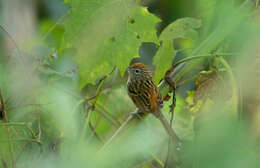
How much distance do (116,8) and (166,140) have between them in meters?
0.52

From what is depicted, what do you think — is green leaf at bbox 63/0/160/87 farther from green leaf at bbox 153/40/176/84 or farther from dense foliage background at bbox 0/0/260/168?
green leaf at bbox 153/40/176/84

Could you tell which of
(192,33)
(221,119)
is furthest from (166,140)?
(221,119)

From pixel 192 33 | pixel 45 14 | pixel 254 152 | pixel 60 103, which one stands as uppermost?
pixel 254 152

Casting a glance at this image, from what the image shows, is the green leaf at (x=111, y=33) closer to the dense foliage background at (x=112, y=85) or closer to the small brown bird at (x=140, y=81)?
the dense foliage background at (x=112, y=85)

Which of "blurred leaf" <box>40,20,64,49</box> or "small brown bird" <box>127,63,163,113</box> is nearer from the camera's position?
"blurred leaf" <box>40,20,64,49</box>

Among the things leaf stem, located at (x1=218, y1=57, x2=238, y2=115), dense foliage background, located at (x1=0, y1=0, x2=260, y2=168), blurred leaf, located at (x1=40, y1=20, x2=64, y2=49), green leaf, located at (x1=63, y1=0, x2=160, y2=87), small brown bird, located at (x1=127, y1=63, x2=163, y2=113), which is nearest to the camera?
dense foliage background, located at (x1=0, y1=0, x2=260, y2=168)

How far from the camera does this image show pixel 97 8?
1.29 metres

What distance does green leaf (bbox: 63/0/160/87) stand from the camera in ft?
4.13

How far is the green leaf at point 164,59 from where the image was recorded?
153 centimetres

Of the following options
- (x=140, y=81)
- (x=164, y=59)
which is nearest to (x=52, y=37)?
(x=140, y=81)

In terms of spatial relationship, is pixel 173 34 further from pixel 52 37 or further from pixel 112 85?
pixel 52 37

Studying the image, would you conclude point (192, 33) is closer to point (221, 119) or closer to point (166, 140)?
point (166, 140)

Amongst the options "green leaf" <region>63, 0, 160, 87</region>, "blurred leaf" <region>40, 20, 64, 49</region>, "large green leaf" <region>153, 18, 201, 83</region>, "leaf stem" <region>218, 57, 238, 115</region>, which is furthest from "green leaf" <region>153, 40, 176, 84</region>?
"blurred leaf" <region>40, 20, 64, 49</region>

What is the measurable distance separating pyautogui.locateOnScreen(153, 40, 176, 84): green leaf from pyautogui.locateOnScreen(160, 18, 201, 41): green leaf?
0.08 m
